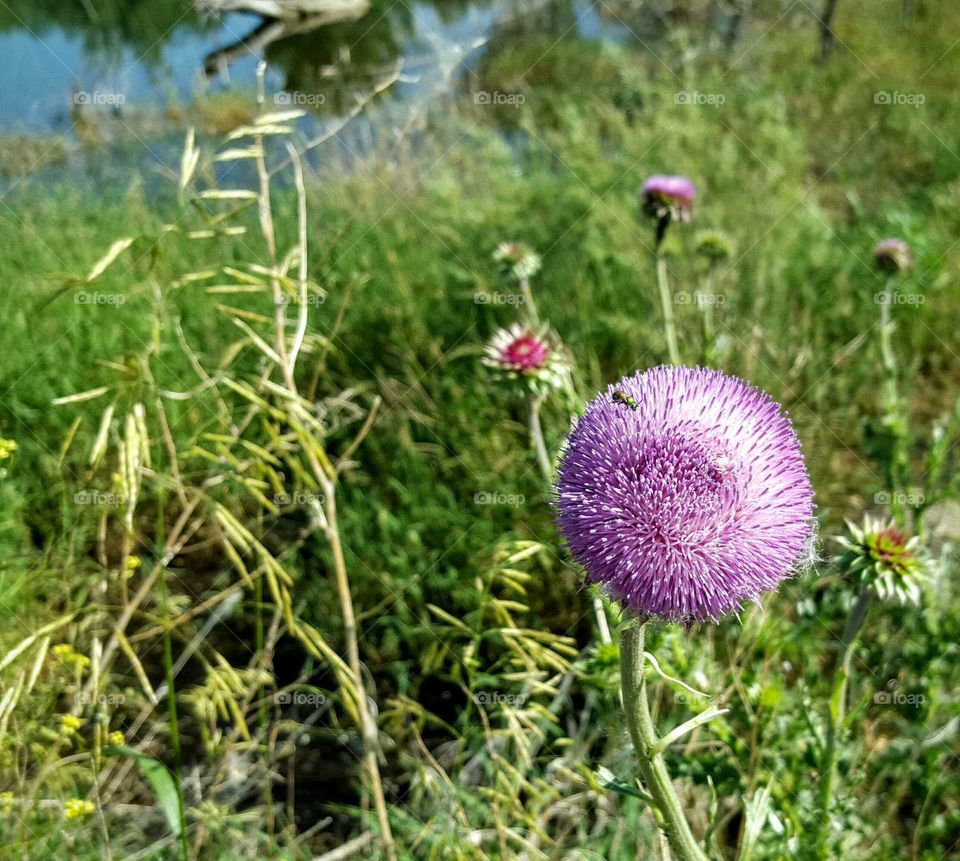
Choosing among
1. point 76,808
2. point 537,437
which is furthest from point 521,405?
point 76,808

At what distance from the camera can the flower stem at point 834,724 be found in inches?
62.1

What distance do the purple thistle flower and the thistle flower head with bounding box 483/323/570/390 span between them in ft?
2.88

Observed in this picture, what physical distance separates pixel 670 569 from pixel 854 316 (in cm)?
343

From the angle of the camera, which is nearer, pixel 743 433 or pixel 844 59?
pixel 743 433

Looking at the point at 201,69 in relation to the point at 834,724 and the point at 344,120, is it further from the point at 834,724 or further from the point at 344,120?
the point at 834,724

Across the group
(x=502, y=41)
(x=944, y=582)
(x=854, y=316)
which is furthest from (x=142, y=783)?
(x=502, y=41)

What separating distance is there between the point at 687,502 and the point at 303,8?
17478 mm

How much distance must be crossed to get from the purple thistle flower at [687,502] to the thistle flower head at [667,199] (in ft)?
6.46

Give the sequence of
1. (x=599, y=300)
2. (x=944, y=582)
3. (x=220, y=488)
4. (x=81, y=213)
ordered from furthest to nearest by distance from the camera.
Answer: (x=81, y=213) < (x=599, y=300) < (x=220, y=488) < (x=944, y=582)

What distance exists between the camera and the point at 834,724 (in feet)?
5.24

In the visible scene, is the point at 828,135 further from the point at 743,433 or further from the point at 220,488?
the point at 743,433

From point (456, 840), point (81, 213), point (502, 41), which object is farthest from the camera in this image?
point (502, 41)

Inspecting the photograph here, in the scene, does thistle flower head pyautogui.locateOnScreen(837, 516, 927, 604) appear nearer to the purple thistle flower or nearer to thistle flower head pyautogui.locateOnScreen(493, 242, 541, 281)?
the purple thistle flower

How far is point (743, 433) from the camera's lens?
4.19 feet
